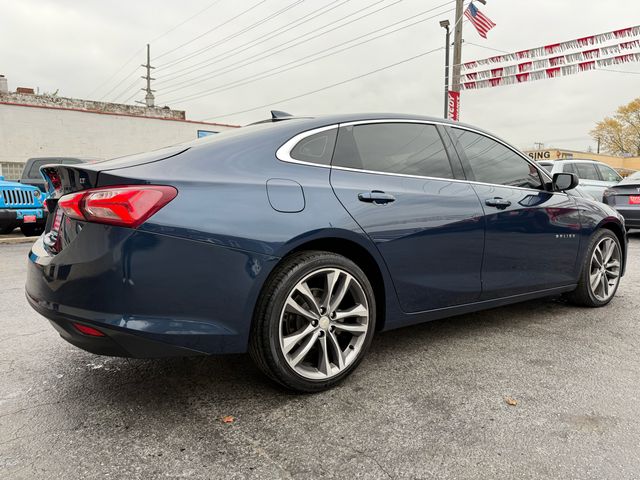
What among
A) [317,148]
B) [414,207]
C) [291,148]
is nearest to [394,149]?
Answer: [414,207]

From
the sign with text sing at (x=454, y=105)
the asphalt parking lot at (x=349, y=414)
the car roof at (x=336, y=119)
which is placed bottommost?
the asphalt parking lot at (x=349, y=414)

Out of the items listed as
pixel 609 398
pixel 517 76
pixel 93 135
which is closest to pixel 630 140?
pixel 517 76

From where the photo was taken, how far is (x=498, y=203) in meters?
3.32

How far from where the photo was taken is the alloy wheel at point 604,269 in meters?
4.20

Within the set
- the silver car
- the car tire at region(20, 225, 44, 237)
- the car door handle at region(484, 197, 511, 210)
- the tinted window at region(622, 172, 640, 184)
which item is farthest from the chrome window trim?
the car tire at region(20, 225, 44, 237)

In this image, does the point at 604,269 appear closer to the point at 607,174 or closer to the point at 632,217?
the point at 632,217

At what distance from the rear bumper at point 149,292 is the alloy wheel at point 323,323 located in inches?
10.6

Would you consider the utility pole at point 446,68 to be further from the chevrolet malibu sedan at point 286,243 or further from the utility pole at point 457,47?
the chevrolet malibu sedan at point 286,243

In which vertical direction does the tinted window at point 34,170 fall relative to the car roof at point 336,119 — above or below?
above

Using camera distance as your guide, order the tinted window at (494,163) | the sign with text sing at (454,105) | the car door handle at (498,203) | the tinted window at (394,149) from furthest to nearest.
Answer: the sign with text sing at (454,105) → the tinted window at (494,163) → the car door handle at (498,203) → the tinted window at (394,149)

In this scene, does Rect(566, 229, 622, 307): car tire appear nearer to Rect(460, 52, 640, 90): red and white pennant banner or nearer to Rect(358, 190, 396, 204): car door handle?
Rect(358, 190, 396, 204): car door handle

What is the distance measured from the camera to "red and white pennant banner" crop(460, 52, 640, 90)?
14.7 m

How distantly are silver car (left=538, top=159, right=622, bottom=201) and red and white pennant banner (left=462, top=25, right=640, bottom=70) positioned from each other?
5568 mm

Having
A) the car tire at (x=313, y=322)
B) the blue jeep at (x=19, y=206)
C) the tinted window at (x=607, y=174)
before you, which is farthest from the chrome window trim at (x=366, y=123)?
the tinted window at (x=607, y=174)
